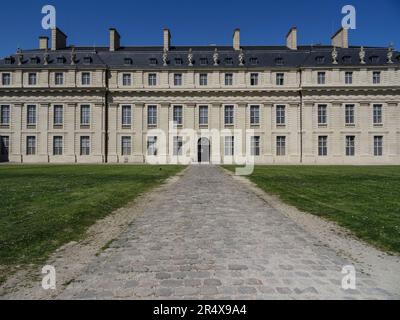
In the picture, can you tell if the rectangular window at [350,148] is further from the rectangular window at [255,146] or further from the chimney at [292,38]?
the chimney at [292,38]

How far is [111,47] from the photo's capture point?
46.0 m

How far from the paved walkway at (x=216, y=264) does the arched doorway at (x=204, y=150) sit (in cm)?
3550

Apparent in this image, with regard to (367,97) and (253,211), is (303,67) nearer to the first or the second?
(367,97)

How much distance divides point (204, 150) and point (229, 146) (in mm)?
3598

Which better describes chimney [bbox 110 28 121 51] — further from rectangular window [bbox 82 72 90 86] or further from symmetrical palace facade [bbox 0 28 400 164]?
rectangular window [bbox 82 72 90 86]

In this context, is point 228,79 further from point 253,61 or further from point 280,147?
point 280,147

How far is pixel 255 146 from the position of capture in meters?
43.1

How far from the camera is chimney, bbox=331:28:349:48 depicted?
150 ft

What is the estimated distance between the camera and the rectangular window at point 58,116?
42625 millimetres

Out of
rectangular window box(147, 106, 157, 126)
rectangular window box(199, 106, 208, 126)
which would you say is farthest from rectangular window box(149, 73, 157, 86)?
rectangular window box(199, 106, 208, 126)

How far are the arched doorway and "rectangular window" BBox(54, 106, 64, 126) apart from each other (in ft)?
63.9

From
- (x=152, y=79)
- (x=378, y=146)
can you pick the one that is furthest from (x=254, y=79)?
(x=378, y=146)

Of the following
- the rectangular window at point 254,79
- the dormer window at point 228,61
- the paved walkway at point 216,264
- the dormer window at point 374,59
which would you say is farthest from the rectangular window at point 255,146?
the paved walkway at point 216,264

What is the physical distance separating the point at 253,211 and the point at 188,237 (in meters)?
3.20
